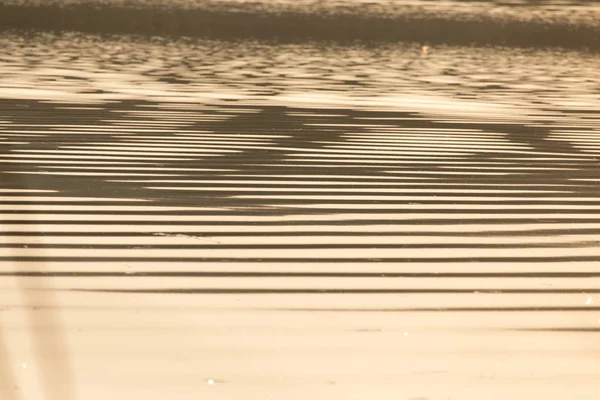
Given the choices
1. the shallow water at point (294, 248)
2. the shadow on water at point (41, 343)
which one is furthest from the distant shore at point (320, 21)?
the shadow on water at point (41, 343)

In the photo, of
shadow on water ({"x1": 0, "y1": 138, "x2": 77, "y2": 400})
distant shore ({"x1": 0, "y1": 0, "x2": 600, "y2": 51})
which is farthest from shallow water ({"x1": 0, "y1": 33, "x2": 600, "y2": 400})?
distant shore ({"x1": 0, "y1": 0, "x2": 600, "y2": 51})

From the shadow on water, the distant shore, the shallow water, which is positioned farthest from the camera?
the distant shore

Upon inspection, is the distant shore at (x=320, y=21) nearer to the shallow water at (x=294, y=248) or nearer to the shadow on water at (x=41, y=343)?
the shallow water at (x=294, y=248)

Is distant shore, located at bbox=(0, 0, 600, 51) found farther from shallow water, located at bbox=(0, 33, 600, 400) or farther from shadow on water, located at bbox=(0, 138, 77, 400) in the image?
shadow on water, located at bbox=(0, 138, 77, 400)

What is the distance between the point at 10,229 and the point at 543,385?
230 centimetres

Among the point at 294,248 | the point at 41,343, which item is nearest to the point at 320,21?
the point at 294,248

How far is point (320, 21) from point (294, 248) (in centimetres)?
1513

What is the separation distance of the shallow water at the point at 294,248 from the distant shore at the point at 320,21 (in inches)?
320

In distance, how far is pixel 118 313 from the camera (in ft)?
10.8

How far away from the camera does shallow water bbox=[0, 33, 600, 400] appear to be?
9.58 ft

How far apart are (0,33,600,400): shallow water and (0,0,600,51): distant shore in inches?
A: 320

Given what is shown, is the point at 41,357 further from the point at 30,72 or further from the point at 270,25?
the point at 270,25

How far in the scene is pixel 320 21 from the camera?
18875 millimetres

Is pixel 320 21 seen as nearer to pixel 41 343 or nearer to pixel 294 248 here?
pixel 294 248
